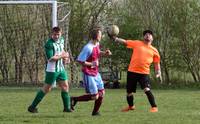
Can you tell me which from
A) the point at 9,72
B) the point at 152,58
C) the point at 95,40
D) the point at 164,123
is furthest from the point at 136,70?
the point at 9,72

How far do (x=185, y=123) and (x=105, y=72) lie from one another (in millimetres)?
22142

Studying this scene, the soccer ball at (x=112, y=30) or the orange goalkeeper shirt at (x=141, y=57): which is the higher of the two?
the soccer ball at (x=112, y=30)

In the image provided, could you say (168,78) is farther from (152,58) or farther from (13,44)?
(152,58)

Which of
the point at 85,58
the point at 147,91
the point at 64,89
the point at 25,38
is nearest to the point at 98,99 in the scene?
the point at 85,58

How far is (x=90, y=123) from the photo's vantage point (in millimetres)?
9922

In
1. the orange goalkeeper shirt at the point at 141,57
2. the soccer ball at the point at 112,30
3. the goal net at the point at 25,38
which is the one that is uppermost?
the soccer ball at the point at 112,30

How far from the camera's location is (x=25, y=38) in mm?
29734

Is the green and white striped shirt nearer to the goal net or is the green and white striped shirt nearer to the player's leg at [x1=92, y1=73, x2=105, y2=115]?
the player's leg at [x1=92, y1=73, x2=105, y2=115]

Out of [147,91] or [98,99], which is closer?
[98,99]

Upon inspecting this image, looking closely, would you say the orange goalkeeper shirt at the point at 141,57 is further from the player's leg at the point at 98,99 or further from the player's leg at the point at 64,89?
the player's leg at the point at 64,89

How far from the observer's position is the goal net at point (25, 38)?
29047mm

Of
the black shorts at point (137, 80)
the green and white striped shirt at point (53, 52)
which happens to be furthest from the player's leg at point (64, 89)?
the black shorts at point (137, 80)

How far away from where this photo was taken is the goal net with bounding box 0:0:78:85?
95.3 ft

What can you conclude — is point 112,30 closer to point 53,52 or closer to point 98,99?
point 53,52
